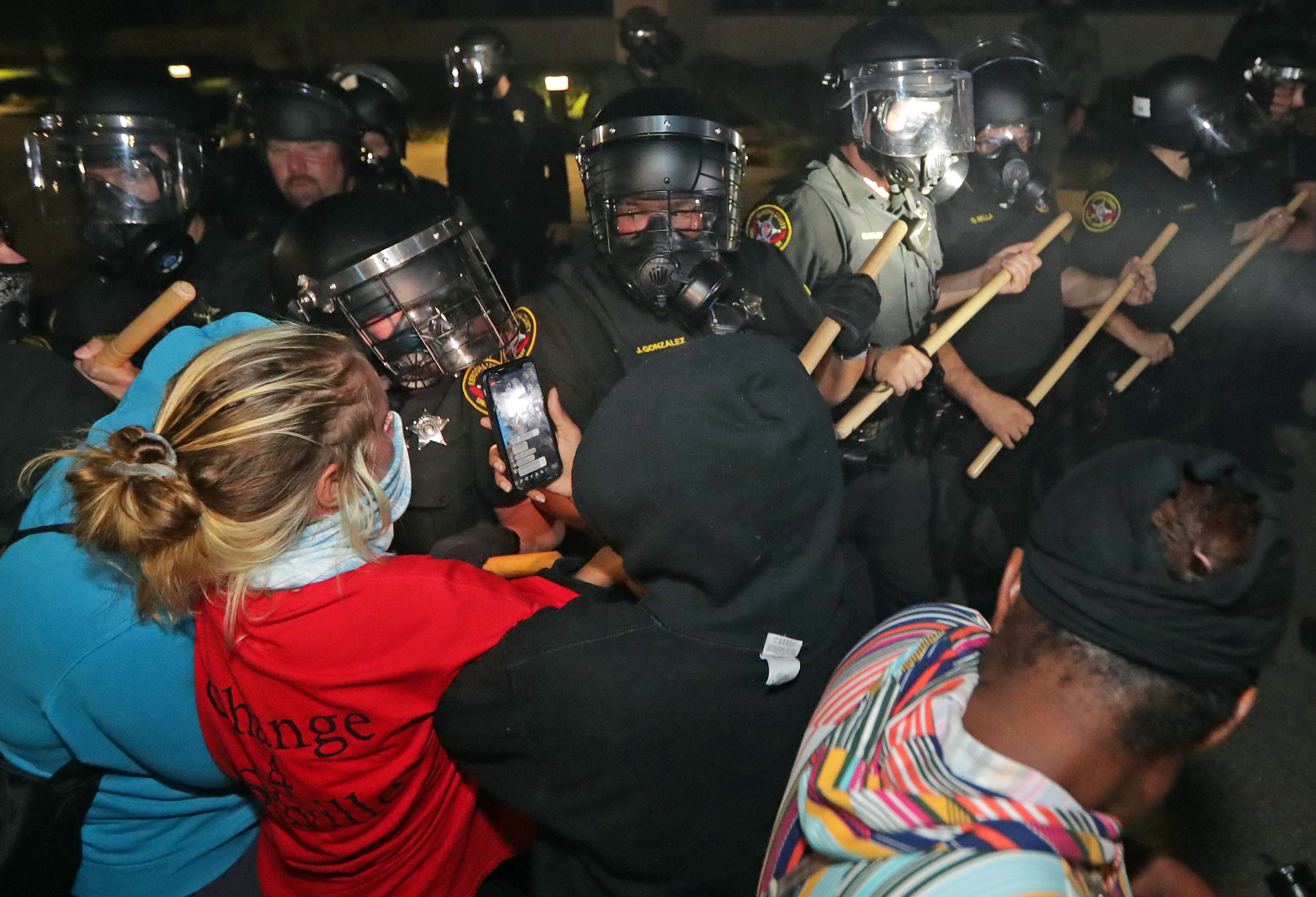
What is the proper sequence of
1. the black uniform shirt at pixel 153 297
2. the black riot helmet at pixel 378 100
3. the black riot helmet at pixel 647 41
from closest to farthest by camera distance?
1. the black uniform shirt at pixel 153 297
2. the black riot helmet at pixel 378 100
3. the black riot helmet at pixel 647 41

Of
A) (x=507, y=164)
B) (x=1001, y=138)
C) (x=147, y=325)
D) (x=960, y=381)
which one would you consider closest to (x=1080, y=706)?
(x=147, y=325)

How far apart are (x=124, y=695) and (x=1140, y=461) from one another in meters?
1.40

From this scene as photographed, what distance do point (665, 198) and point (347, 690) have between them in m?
1.49

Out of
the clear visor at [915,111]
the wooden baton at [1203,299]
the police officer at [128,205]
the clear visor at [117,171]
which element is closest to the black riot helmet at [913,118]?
the clear visor at [915,111]

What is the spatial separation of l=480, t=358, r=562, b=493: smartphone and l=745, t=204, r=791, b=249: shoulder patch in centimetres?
113

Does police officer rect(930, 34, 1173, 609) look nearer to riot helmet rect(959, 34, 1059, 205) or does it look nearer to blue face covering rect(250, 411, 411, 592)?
riot helmet rect(959, 34, 1059, 205)

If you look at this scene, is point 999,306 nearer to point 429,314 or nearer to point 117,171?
point 429,314

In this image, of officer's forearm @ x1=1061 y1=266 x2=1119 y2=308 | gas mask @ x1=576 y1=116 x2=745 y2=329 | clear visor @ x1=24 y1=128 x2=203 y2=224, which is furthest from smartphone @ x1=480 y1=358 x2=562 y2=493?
officer's forearm @ x1=1061 y1=266 x2=1119 y2=308

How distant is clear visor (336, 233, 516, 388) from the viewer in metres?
2.10

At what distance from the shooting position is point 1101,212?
3475mm

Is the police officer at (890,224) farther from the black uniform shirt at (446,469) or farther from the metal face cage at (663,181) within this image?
the black uniform shirt at (446,469)

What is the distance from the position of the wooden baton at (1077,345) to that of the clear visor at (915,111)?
979mm

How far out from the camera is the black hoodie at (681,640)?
109 cm

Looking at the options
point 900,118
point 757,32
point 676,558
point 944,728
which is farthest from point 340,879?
point 757,32
